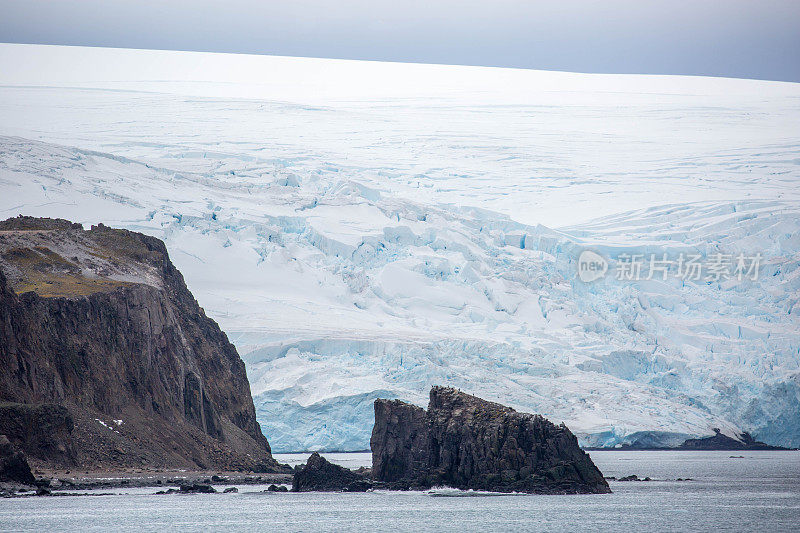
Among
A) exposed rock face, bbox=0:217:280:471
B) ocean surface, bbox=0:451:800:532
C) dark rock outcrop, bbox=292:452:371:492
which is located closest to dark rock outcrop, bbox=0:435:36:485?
ocean surface, bbox=0:451:800:532

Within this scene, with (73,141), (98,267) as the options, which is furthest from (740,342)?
(73,141)

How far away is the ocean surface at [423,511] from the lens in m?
29.1

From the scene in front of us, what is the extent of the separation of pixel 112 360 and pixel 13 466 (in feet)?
29.2

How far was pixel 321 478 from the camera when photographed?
134 feet

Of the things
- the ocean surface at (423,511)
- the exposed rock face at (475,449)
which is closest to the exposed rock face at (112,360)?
the ocean surface at (423,511)

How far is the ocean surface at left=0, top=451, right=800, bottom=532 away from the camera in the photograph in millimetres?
29062

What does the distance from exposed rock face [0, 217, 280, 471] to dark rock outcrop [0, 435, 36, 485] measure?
1231mm

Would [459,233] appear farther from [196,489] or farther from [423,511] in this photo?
[423,511]

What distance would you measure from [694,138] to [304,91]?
4569 centimetres

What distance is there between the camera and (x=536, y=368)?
213ft

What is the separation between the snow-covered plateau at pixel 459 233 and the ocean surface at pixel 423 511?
21.7m

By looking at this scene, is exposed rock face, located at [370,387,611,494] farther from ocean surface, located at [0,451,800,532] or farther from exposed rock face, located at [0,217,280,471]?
exposed rock face, located at [0,217,280,471]

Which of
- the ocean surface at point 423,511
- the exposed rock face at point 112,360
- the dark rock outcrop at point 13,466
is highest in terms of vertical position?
the exposed rock face at point 112,360

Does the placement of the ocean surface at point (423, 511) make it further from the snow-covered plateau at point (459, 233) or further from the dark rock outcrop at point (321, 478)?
the snow-covered plateau at point (459, 233)
